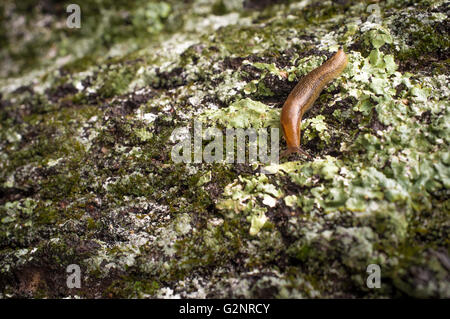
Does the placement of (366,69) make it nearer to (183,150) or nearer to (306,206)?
(306,206)

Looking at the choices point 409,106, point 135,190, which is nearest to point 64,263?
point 135,190

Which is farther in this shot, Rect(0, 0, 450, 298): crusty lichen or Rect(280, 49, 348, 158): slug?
Rect(280, 49, 348, 158): slug

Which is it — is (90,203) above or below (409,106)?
below

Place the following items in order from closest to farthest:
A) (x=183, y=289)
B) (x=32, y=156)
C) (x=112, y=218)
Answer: (x=183, y=289) → (x=112, y=218) → (x=32, y=156)

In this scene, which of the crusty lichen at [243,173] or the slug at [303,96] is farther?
the slug at [303,96]

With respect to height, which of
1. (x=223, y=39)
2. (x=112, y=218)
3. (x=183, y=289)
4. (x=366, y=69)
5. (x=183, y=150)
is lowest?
(x=183, y=289)

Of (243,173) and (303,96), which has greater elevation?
(303,96)

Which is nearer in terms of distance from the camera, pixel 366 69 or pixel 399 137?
pixel 399 137

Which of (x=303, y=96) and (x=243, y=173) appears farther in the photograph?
(x=303, y=96)
